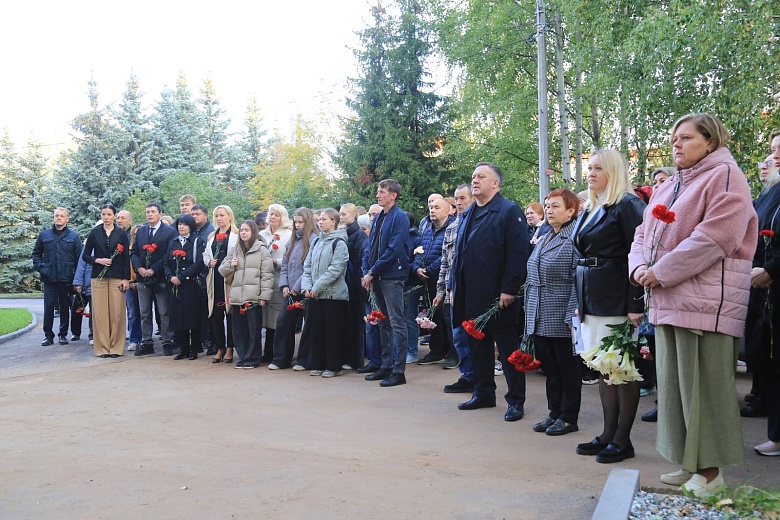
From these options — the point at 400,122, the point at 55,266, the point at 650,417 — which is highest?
the point at 400,122

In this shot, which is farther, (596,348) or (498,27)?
(498,27)

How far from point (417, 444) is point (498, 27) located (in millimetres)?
21425

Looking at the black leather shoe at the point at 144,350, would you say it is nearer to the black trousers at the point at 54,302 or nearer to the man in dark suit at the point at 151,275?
the man in dark suit at the point at 151,275

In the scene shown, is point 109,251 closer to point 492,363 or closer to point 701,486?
point 492,363

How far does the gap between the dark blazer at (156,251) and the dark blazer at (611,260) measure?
826cm

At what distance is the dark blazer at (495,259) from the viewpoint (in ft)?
23.7

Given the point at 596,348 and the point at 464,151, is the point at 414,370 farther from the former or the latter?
the point at 464,151

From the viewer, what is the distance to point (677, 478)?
493cm

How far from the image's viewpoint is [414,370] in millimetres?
10297

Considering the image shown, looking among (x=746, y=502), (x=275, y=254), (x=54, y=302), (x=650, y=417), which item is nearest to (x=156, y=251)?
(x=275, y=254)

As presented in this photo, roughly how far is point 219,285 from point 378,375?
3.14 m

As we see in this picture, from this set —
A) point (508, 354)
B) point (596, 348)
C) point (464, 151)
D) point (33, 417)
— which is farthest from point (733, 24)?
point (464, 151)

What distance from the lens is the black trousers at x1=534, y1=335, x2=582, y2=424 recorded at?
6.49 metres

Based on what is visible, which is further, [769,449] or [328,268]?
[328,268]
